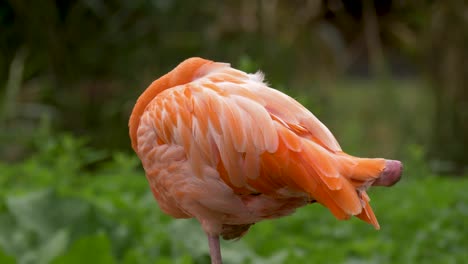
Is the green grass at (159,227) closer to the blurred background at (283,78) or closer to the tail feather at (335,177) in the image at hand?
the blurred background at (283,78)

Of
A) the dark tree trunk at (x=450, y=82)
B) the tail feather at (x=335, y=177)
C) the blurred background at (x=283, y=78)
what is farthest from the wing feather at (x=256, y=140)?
Result: the dark tree trunk at (x=450, y=82)

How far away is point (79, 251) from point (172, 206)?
803mm

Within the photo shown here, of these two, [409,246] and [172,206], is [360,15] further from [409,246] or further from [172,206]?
[172,206]

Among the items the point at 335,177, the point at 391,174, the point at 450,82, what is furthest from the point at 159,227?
the point at 450,82

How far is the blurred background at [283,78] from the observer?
3.88 m

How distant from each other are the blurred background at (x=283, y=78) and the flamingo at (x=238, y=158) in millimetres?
2314

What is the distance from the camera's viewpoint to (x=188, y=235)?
8.87 ft

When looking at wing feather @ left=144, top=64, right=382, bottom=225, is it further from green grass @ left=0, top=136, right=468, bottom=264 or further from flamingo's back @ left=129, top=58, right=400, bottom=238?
green grass @ left=0, top=136, right=468, bottom=264

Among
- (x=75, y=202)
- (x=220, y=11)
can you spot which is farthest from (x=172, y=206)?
(x=220, y=11)

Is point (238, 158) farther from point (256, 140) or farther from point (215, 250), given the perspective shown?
point (215, 250)

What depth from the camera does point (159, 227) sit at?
9.95ft

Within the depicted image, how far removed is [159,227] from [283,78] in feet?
7.10

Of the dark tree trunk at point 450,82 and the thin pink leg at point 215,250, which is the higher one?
the thin pink leg at point 215,250

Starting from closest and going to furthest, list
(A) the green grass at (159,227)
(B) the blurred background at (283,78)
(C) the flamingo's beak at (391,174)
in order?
(C) the flamingo's beak at (391,174) → (A) the green grass at (159,227) → (B) the blurred background at (283,78)
